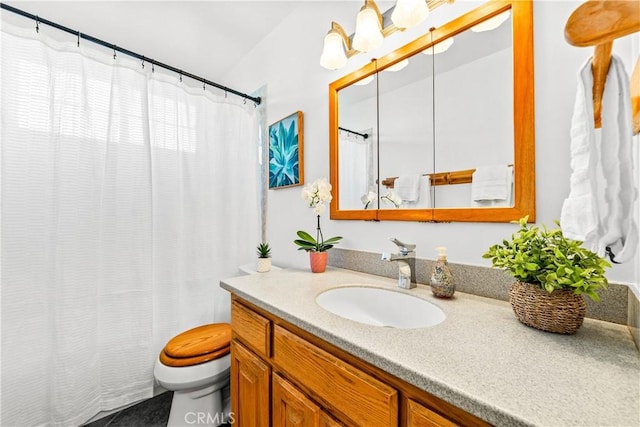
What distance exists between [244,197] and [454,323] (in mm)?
1621

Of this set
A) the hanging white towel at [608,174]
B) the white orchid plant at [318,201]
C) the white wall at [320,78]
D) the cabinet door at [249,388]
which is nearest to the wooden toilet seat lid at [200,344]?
the cabinet door at [249,388]

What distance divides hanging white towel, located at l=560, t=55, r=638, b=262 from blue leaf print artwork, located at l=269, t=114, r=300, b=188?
1.35m

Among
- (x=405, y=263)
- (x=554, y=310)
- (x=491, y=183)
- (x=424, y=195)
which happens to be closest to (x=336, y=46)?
(x=424, y=195)

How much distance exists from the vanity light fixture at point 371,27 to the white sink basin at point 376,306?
1035 mm

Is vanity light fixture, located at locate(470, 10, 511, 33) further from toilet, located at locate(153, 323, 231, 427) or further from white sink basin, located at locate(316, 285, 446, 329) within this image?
toilet, located at locate(153, 323, 231, 427)

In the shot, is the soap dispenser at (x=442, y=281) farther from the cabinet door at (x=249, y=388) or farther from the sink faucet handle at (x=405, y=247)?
the cabinet door at (x=249, y=388)

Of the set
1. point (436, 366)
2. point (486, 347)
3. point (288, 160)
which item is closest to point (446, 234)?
point (486, 347)

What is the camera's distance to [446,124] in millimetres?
1007

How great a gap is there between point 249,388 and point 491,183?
1.14 metres

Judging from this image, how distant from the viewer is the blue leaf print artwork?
1.69m

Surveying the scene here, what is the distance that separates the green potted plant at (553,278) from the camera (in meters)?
0.56

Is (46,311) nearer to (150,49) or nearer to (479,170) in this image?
(150,49)

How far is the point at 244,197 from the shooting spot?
1.96 meters
